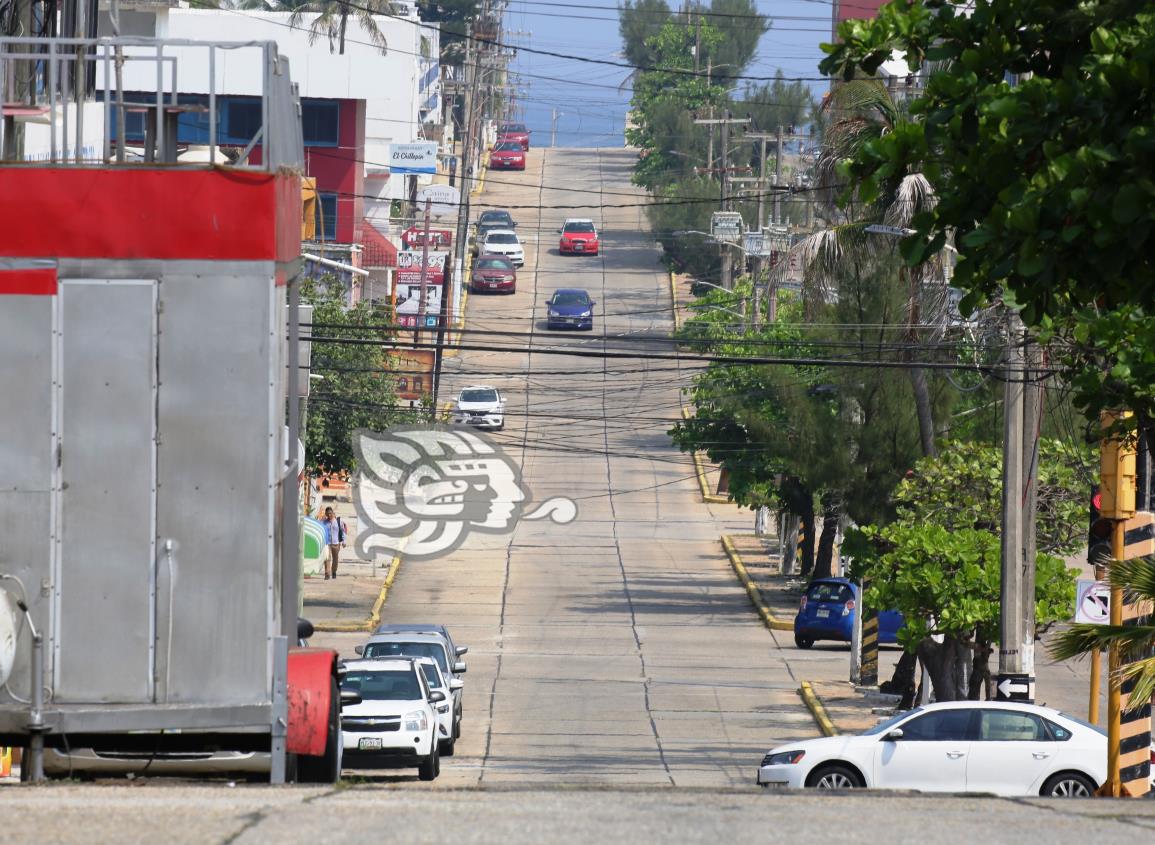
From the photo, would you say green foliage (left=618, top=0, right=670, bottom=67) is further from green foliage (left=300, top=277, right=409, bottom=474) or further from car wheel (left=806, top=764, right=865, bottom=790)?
car wheel (left=806, top=764, right=865, bottom=790)

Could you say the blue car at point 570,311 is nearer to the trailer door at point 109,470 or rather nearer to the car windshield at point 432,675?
the car windshield at point 432,675

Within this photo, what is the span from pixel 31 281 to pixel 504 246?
72528 mm

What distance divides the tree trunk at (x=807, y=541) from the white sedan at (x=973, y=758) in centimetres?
2556

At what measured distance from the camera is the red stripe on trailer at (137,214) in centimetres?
891

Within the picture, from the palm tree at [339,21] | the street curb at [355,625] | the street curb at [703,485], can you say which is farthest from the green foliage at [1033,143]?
the palm tree at [339,21]

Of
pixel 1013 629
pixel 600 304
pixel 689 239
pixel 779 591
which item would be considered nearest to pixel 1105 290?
pixel 1013 629

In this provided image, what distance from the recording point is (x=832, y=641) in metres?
37.6

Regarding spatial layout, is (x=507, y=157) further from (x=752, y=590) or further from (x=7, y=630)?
(x=7, y=630)

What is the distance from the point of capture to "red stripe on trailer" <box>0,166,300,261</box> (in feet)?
29.2

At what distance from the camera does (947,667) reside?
25453mm

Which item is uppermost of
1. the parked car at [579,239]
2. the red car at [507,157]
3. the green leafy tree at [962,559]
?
the red car at [507,157]

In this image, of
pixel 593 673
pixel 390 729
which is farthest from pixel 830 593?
pixel 390 729

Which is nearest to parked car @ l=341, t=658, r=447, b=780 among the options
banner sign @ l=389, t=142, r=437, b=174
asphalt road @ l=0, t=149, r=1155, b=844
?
asphalt road @ l=0, t=149, r=1155, b=844

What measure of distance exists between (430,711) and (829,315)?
655 inches
